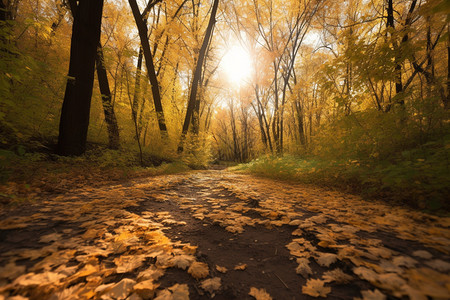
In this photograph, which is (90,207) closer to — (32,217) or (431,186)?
(32,217)

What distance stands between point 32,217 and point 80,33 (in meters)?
5.30

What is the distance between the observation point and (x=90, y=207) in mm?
2283

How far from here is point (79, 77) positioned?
4715 millimetres

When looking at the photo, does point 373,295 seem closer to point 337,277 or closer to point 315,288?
point 337,277

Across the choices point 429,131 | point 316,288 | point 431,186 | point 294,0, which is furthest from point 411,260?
point 294,0

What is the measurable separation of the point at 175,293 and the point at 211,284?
258mm

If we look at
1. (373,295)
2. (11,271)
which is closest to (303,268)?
(373,295)

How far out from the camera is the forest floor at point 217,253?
1068 millimetres

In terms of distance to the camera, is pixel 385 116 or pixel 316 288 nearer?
pixel 316 288

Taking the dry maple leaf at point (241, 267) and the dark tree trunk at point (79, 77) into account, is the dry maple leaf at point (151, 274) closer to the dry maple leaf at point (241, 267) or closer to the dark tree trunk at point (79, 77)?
the dry maple leaf at point (241, 267)

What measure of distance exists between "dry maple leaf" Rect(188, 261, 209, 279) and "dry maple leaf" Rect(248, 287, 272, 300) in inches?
14.6

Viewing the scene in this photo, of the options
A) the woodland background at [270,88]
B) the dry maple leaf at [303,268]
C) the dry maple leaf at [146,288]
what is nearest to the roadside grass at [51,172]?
the woodland background at [270,88]

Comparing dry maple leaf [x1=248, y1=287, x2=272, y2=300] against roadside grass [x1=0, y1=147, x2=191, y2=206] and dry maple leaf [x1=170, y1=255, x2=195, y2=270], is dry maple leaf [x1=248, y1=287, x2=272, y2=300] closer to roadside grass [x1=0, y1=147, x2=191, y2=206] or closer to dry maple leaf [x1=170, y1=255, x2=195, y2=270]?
dry maple leaf [x1=170, y1=255, x2=195, y2=270]

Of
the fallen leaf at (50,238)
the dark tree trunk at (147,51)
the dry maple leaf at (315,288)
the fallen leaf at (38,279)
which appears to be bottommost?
the dry maple leaf at (315,288)
